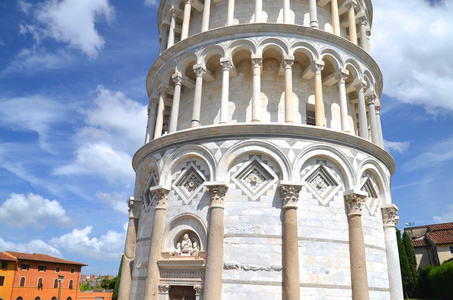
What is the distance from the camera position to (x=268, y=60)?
15.6 m

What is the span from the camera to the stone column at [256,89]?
13398 millimetres

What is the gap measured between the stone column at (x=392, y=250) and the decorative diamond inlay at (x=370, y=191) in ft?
1.77

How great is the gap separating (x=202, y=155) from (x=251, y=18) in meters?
7.10

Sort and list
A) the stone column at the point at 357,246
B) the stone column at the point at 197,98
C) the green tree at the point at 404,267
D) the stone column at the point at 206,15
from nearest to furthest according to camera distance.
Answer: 1. the stone column at the point at 357,246
2. the stone column at the point at 197,98
3. the stone column at the point at 206,15
4. the green tree at the point at 404,267

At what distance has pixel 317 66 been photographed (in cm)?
1447

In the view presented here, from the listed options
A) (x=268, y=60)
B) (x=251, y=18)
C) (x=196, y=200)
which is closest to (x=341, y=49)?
(x=268, y=60)

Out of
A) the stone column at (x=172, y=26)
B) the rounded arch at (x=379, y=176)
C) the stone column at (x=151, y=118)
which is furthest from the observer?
the stone column at (x=172, y=26)

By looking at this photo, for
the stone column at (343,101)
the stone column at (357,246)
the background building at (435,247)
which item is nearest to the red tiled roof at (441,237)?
the background building at (435,247)

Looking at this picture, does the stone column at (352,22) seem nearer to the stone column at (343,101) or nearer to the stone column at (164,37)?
the stone column at (343,101)

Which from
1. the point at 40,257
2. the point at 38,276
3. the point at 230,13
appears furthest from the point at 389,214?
the point at 40,257

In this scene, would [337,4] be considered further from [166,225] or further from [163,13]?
[166,225]

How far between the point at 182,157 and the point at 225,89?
10.0 feet

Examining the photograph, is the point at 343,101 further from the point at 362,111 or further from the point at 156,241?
the point at 156,241

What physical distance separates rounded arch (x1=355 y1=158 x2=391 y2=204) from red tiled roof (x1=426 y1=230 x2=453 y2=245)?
27195 millimetres
